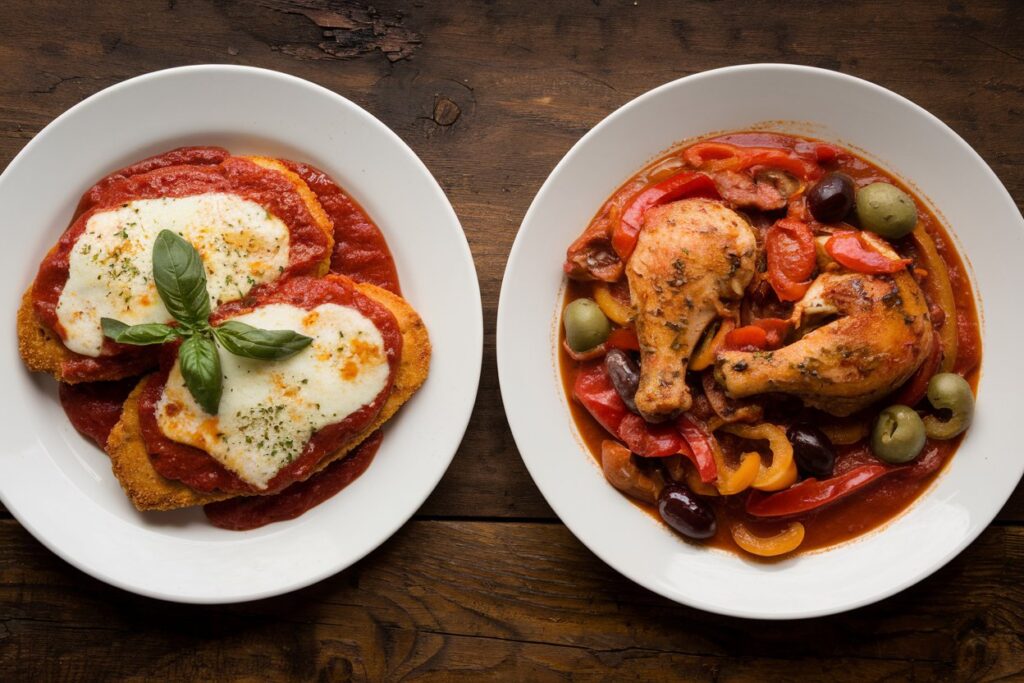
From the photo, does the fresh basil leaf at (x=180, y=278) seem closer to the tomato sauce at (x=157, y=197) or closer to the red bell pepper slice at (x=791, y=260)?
the tomato sauce at (x=157, y=197)

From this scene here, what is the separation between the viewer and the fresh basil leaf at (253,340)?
3070 mm

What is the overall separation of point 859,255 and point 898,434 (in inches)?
31.3

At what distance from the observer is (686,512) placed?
3.31 meters

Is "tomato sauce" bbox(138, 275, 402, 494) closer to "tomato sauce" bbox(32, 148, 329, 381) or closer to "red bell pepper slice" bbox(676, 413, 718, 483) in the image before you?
"tomato sauce" bbox(32, 148, 329, 381)

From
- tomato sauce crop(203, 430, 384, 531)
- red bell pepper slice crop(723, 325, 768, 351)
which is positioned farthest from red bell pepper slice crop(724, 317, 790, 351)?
tomato sauce crop(203, 430, 384, 531)

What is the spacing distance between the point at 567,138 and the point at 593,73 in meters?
0.34

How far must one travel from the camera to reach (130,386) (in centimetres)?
353

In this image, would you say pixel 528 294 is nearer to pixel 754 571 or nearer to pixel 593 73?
pixel 593 73

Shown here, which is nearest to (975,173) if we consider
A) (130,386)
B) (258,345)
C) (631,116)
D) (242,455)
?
(631,116)

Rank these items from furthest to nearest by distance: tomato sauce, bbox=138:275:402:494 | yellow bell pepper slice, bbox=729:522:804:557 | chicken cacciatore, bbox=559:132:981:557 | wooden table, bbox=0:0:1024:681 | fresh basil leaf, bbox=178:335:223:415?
wooden table, bbox=0:0:1024:681, yellow bell pepper slice, bbox=729:522:804:557, tomato sauce, bbox=138:275:402:494, chicken cacciatore, bbox=559:132:981:557, fresh basil leaf, bbox=178:335:223:415

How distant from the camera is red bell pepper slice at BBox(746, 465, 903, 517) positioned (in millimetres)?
3340

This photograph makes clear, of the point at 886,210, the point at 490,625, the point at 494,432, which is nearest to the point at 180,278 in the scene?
the point at 494,432

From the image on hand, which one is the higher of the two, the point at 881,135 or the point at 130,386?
the point at 881,135

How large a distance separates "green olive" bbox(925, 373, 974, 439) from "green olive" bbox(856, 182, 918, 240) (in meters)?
0.67
